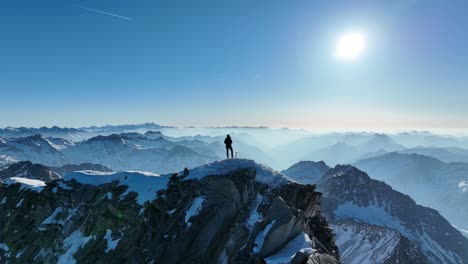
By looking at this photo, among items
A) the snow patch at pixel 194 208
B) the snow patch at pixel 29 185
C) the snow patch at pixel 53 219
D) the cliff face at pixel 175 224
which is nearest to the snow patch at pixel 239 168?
the cliff face at pixel 175 224

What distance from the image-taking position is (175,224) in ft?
143

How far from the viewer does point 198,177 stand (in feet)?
164

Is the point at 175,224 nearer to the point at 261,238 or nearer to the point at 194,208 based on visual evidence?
the point at 194,208

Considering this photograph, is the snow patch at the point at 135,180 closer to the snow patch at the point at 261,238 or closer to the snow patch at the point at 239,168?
the snow patch at the point at 239,168

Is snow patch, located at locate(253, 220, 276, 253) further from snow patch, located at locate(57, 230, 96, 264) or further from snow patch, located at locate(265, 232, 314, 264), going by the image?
snow patch, located at locate(57, 230, 96, 264)

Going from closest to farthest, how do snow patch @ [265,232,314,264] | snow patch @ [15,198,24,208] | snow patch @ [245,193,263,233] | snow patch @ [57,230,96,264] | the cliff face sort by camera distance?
1. snow patch @ [265,232,314,264]
2. the cliff face
3. snow patch @ [245,193,263,233]
4. snow patch @ [57,230,96,264]
5. snow patch @ [15,198,24,208]

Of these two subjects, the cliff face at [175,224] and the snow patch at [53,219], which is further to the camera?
the snow patch at [53,219]

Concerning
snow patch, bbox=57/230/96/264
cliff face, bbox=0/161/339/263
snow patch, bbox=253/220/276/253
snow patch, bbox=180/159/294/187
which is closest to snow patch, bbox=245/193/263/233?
cliff face, bbox=0/161/339/263

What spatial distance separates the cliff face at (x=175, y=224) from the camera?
123 ft

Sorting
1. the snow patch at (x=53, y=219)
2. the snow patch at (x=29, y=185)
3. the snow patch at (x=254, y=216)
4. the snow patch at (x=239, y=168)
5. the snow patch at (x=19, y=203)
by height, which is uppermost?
the snow patch at (x=239, y=168)

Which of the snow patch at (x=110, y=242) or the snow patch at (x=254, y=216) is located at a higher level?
the snow patch at (x=254, y=216)

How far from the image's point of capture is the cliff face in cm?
3753

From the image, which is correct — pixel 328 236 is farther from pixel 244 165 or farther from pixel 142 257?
pixel 142 257

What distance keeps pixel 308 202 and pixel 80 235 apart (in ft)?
131
